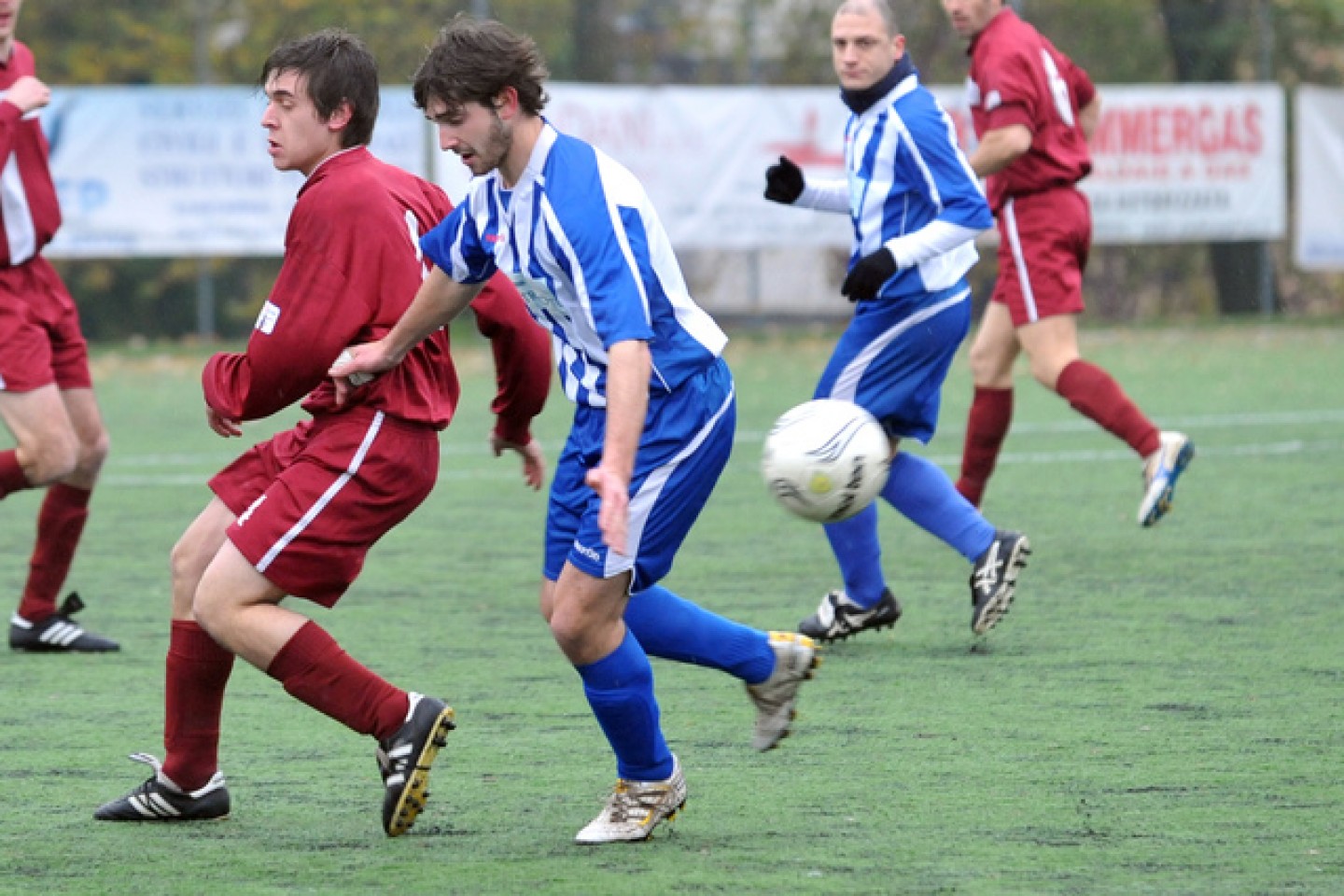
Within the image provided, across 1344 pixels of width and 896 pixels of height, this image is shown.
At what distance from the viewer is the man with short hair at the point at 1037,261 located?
7410 millimetres

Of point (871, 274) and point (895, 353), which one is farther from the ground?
point (871, 274)

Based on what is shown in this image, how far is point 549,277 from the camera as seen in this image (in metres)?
4.06

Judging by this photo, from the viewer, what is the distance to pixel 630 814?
423 cm

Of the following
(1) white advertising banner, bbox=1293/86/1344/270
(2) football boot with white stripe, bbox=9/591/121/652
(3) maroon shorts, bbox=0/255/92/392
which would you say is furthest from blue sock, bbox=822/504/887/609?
(1) white advertising banner, bbox=1293/86/1344/270

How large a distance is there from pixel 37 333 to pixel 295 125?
2.44 meters

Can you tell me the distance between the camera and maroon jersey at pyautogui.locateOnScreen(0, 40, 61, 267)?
6512mm

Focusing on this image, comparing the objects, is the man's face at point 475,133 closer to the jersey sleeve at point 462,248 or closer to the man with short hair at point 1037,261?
the jersey sleeve at point 462,248

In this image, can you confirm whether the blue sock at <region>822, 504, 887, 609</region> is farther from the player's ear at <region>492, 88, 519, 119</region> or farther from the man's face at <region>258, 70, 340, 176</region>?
the player's ear at <region>492, 88, 519, 119</region>

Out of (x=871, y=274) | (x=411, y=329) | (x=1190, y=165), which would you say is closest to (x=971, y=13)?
(x=871, y=274)

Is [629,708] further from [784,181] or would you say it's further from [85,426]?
[85,426]

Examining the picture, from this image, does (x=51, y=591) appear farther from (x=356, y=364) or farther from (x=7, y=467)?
(x=356, y=364)

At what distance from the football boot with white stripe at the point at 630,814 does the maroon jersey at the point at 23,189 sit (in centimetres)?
314

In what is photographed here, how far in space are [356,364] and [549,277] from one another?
18.4 inches

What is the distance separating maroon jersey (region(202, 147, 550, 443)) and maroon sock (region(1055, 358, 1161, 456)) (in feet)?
11.8
